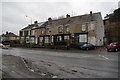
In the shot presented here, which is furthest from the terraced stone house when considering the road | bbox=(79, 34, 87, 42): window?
the road

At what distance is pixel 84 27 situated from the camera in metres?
34.9

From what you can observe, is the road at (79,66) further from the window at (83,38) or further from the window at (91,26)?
the window at (91,26)

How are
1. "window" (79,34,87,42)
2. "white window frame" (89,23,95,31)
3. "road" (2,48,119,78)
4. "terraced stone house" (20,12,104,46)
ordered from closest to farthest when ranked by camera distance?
"road" (2,48,119,78)
"white window frame" (89,23,95,31)
"terraced stone house" (20,12,104,46)
"window" (79,34,87,42)

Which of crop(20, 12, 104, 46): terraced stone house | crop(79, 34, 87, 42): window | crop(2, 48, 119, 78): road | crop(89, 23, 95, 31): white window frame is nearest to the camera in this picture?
crop(2, 48, 119, 78): road

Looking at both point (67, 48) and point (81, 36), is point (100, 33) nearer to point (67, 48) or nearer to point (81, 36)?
point (81, 36)

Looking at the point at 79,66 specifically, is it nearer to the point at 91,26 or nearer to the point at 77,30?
the point at 91,26

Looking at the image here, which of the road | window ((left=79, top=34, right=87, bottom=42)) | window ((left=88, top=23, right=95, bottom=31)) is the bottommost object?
the road

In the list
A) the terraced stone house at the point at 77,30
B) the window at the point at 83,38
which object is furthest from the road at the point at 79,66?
the terraced stone house at the point at 77,30

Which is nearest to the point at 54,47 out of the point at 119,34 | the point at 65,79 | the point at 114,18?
the point at 119,34

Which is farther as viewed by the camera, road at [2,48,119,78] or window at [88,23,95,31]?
window at [88,23,95,31]

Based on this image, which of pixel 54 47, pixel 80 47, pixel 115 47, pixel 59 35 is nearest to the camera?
pixel 115 47

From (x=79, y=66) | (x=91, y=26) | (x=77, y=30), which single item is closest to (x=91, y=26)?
(x=91, y=26)

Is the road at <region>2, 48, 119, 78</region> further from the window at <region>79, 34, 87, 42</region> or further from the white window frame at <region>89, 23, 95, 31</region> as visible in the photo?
the white window frame at <region>89, 23, 95, 31</region>

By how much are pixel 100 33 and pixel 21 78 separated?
1335 inches
